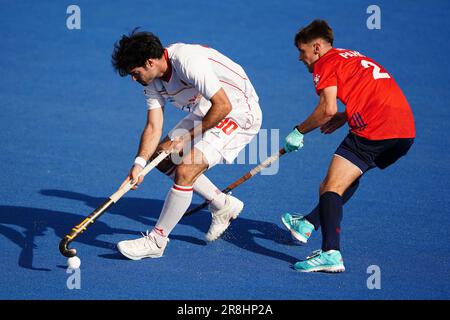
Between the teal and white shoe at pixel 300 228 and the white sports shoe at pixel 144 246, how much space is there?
88 centimetres

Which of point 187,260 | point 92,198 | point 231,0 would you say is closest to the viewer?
point 187,260

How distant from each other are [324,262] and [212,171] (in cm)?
233

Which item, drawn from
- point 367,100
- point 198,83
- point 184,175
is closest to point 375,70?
point 367,100

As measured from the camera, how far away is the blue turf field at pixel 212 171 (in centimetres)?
489

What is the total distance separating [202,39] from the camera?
10.8m

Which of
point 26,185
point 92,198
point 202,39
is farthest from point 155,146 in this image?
point 202,39

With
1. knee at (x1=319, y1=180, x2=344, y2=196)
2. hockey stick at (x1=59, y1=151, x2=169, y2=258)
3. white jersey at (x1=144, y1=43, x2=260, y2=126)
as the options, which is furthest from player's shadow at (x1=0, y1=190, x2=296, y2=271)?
white jersey at (x1=144, y1=43, x2=260, y2=126)

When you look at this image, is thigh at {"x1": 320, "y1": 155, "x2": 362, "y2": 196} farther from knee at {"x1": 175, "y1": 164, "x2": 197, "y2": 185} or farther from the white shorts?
knee at {"x1": 175, "y1": 164, "x2": 197, "y2": 185}

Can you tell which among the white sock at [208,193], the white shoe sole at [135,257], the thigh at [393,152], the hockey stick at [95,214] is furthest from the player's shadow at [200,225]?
the thigh at [393,152]

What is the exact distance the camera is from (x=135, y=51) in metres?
4.83

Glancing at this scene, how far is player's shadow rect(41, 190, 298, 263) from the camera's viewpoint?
18.0 feet

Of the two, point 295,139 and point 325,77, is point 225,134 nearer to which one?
point 295,139

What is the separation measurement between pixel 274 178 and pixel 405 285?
2264 mm

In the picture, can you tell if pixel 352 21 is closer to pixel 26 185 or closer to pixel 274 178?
pixel 274 178
